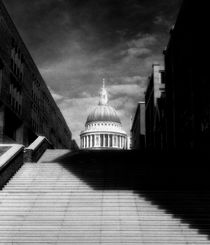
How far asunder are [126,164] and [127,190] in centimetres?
421

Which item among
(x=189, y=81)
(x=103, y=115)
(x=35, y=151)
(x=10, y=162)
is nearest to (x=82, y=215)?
(x=10, y=162)

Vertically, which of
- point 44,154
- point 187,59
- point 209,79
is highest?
point 187,59

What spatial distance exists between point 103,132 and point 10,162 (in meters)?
108

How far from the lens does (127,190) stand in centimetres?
1572

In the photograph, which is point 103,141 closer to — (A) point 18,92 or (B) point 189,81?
(A) point 18,92

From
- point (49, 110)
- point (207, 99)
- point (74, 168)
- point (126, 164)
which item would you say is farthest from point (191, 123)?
point (49, 110)

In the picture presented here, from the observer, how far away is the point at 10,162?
17.7m

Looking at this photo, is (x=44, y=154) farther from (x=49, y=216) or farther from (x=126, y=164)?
(x=49, y=216)

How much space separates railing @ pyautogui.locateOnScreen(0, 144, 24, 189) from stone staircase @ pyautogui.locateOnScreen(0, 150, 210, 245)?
0.31m

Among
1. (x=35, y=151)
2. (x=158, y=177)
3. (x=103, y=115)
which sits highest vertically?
(x=103, y=115)

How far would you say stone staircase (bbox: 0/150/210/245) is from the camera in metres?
11.9

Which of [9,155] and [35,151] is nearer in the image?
[9,155]

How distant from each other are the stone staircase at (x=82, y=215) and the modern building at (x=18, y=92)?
13.0m

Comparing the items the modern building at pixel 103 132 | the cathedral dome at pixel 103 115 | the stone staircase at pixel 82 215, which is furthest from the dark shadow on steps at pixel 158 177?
the cathedral dome at pixel 103 115
